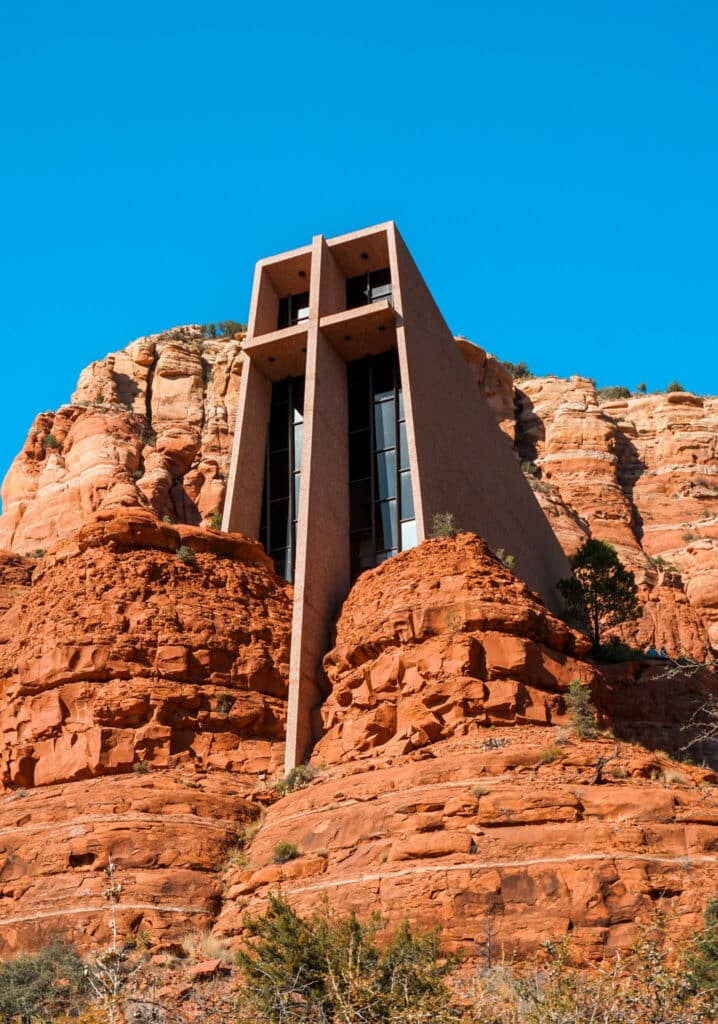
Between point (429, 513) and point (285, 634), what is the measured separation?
15.9ft

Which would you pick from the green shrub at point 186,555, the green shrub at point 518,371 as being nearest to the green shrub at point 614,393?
the green shrub at point 518,371

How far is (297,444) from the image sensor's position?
118 feet

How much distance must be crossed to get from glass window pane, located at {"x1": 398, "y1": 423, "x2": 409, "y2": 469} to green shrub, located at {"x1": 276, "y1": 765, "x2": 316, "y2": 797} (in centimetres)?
1097

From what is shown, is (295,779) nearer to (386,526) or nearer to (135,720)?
(135,720)

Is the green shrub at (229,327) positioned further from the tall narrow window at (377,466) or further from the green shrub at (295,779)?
the green shrub at (295,779)

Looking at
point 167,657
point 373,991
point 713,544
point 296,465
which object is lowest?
point 373,991

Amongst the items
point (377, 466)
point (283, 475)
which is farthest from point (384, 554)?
point (283, 475)

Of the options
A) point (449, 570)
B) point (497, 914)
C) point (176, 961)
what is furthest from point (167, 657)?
point (497, 914)

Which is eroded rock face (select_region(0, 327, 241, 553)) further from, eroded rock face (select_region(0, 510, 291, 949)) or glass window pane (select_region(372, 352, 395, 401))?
eroded rock face (select_region(0, 510, 291, 949))

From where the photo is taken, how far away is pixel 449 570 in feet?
83.0

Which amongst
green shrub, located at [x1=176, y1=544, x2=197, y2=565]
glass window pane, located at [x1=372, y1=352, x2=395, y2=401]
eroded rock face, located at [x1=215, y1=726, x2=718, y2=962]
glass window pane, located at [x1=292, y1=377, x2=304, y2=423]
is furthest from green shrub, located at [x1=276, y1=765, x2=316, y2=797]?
glass window pane, located at [x1=292, y1=377, x2=304, y2=423]

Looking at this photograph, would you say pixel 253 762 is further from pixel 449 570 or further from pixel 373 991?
pixel 373 991

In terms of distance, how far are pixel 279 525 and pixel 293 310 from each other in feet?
22.3

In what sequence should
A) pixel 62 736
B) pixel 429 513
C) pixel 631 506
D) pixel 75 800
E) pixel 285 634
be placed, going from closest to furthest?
pixel 75 800, pixel 62 736, pixel 285 634, pixel 429 513, pixel 631 506
